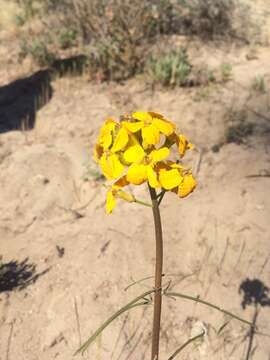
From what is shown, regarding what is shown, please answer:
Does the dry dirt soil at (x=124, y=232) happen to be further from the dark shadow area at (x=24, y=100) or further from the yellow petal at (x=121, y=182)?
the yellow petal at (x=121, y=182)

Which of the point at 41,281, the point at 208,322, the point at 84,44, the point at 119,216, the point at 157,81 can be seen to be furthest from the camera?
the point at 84,44

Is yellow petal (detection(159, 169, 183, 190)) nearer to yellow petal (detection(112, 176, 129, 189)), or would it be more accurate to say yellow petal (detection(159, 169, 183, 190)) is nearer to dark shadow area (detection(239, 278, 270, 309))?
yellow petal (detection(112, 176, 129, 189))

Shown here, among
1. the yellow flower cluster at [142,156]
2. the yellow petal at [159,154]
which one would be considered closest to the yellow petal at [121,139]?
the yellow flower cluster at [142,156]

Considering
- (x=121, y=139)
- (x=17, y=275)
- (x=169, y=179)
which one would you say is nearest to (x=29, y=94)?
(x=17, y=275)

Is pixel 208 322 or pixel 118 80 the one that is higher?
pixel 118 80

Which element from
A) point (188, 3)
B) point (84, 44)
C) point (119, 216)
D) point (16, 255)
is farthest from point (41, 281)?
point (188, 3)

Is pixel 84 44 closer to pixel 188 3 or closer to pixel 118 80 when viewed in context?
pixel 118 80

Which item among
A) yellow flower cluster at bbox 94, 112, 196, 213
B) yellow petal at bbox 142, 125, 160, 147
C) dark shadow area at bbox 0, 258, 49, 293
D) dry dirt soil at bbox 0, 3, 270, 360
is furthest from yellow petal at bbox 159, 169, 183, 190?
dark shadow area at bbox 0, 258, 49, 293
